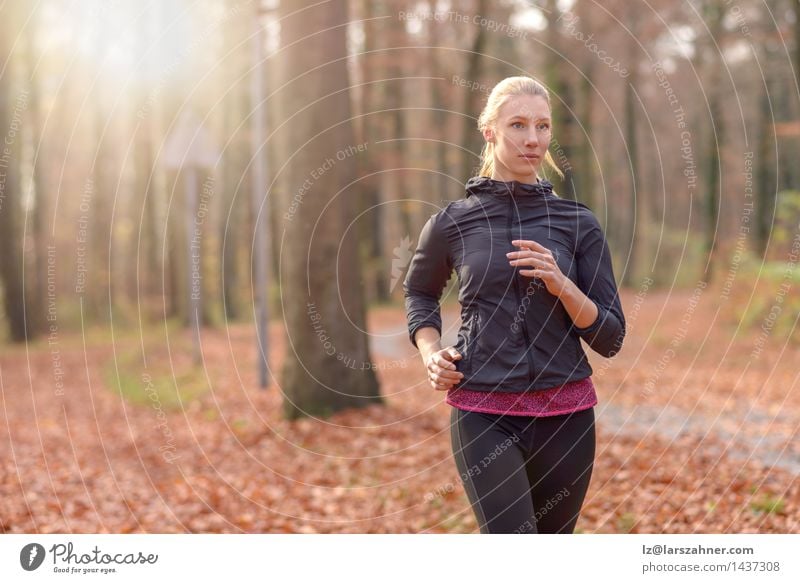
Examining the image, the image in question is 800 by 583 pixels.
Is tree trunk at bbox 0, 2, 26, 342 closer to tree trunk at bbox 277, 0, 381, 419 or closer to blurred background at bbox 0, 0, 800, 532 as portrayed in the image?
blurred background at bbox 0, 0, 800, 532

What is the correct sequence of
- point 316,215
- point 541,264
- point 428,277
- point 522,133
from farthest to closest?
point 316,215, point 428,277, point 522,133, point 541,264

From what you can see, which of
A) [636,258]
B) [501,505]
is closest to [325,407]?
[501,505]

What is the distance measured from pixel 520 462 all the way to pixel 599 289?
0.75m

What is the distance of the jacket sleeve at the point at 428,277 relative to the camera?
3.65 meters

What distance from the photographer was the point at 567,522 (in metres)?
3.67

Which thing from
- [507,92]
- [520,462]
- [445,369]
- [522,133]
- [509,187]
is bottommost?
[520,462]

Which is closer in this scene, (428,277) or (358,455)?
(428,277)

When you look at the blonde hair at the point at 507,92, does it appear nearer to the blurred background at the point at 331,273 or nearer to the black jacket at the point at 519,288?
the black jacket at the point at 519,288

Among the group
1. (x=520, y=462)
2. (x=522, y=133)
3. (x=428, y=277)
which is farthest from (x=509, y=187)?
(x=520, y=462)

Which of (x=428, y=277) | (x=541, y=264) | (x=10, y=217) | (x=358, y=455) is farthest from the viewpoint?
(x=10, y=217)

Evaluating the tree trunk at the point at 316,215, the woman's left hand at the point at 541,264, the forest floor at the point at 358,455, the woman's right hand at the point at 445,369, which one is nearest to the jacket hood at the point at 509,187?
the woman's left hand at the point at 541,264

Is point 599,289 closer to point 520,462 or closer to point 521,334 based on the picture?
point 521,334

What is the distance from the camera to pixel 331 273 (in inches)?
384
